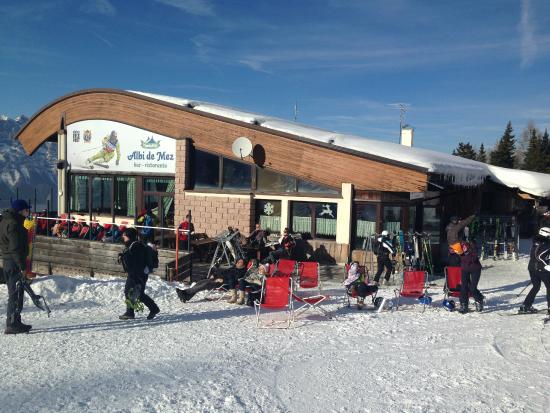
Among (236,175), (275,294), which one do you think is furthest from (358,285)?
(236,175)

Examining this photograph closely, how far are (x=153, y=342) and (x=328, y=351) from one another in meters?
2.48

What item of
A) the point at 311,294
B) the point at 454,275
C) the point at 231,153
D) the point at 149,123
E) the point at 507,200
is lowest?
the point at 311,294

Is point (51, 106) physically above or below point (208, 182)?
above

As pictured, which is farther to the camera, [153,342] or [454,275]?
[454,275]

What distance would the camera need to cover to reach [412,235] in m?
13.0

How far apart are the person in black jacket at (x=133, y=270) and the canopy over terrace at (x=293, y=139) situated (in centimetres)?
719

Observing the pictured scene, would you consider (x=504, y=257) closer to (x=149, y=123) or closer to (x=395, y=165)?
(x=395, y=165)

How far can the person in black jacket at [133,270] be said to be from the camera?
25.4 ft

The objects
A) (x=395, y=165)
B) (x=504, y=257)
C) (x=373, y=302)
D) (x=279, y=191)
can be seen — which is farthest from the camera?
(x=504, y=257)

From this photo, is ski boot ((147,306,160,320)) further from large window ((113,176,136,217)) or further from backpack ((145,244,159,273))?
large window ((113,176,136,217))

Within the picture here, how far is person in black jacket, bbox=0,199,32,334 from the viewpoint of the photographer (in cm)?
677

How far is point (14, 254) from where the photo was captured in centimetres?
679

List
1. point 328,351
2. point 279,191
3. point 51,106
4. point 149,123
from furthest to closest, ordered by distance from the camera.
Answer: point 51,106 < point 149,123 < point 279,191 < point 328,351

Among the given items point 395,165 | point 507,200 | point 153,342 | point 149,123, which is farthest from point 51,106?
point 507,200
